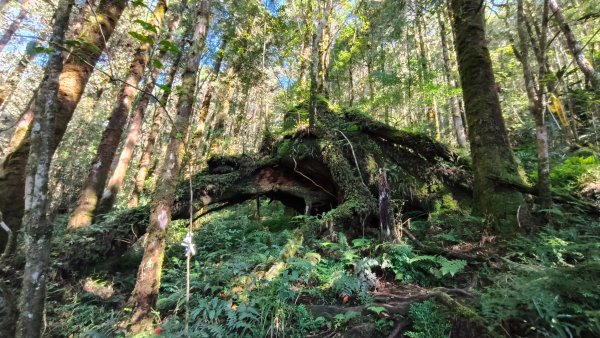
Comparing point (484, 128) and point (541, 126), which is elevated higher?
point (484, 128)

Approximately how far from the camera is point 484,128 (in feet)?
19.2

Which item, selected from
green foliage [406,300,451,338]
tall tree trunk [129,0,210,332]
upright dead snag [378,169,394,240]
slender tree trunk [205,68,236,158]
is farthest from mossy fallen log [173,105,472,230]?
slender tree trunk [205,68,236,158]

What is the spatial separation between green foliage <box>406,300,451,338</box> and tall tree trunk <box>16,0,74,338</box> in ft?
13.0

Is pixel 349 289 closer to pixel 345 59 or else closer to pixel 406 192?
pixel 406 192

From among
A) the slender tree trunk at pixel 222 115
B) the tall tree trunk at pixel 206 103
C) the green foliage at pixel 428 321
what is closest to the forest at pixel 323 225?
the green foliage at pixel 428 321

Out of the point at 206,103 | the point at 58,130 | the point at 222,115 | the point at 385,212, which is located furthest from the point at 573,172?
the point at 206,103

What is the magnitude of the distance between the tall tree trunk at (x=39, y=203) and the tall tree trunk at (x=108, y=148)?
198 inches

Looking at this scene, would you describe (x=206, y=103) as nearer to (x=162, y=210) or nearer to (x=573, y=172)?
(x=162, y=210)

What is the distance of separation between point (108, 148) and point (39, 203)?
251 inches

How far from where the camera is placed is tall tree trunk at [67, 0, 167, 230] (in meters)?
8.42

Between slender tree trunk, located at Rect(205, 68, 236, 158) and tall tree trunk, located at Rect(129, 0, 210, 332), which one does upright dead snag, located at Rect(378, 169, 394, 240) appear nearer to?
tall tree trunk, located at Rect(129, 0, 210, 332)

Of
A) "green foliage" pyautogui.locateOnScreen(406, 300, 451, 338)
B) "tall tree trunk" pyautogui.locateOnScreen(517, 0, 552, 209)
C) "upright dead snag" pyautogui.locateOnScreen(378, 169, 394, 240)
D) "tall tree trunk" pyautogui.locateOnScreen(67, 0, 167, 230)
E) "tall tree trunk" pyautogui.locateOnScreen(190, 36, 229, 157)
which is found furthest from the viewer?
"tall tree trunk" pyautogui.locateOnScreen(190, 36, 229, 157)

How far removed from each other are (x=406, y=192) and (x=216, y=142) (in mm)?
9347

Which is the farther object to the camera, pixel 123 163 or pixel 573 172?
pixel 123 163
